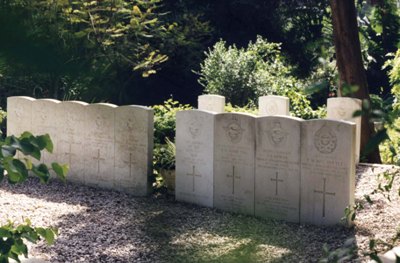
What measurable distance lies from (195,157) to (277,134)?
121 cm

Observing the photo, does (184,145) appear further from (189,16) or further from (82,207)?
(189,16)

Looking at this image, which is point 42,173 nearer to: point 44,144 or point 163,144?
point 44,144

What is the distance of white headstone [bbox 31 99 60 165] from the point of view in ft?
32.3

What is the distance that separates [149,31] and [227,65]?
2058 millimetres

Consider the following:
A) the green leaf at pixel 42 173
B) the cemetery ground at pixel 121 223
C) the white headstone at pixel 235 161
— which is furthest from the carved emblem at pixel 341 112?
the green leaf at pixel 42 173

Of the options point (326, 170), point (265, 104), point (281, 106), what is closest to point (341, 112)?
point (281, 106)

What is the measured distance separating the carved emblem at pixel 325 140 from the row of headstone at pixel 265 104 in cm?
338

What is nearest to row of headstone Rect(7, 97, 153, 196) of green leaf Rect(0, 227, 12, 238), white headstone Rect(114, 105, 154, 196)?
white headstone Rect(114, 105, 154, 196)

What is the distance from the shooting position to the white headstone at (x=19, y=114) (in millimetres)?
10203

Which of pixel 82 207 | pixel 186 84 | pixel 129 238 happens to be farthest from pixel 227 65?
pixel 129 238

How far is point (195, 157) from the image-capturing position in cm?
850

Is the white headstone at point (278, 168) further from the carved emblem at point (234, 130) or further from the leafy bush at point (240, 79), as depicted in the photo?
the leafy bush at point (240, 79)

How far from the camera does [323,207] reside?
7566mm

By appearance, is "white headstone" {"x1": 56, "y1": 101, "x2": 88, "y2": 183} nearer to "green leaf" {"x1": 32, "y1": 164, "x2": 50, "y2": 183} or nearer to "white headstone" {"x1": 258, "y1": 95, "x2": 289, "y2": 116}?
"white headstone" {"x1": 258, "y1": 95, "x2": 289, "y2": 116}
